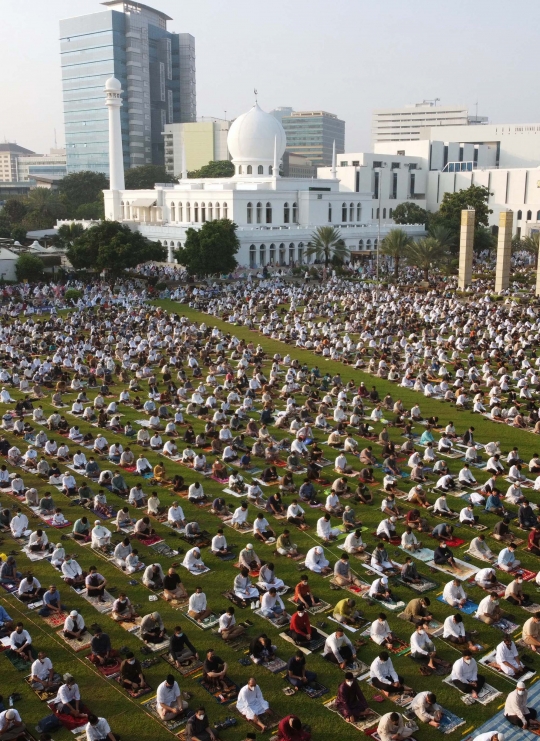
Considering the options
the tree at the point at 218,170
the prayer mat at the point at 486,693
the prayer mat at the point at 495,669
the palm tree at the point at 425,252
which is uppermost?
the tree at the point at 218,170

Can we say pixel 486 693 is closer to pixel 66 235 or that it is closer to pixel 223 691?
pixel 223 691

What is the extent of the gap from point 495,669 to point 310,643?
2.57 meters

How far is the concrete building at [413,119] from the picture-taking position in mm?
149250

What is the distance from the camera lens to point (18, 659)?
1039cm

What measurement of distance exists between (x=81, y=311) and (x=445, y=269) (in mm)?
27232

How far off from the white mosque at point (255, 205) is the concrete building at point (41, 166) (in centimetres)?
10624

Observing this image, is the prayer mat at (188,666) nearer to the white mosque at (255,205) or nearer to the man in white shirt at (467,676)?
the man in white shirt at (467,676)

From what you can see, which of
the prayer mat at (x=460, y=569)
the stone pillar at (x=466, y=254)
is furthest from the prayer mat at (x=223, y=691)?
the stone pillar at (x=466, y=254)

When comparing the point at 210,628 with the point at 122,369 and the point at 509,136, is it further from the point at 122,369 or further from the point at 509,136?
the point at 509,136

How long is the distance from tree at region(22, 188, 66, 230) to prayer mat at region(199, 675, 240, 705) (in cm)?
7166

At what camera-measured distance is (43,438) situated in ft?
60.0

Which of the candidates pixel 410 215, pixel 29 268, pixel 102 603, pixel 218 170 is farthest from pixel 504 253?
pixel 218 170

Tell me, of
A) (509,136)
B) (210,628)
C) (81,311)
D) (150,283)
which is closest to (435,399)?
(210,628)

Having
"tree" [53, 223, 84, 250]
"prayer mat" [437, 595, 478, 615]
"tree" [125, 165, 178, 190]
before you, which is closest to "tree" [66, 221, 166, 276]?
"tree" [53, 223, 84, 250]
